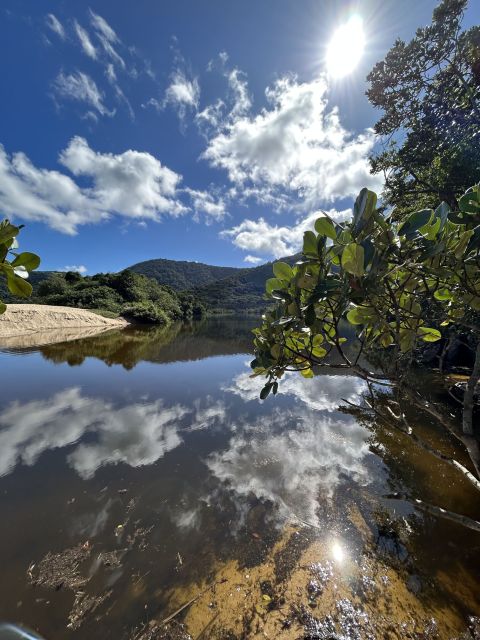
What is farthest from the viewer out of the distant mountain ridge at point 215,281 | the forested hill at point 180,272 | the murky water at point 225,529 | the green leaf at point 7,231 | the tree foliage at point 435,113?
the forested hill at point 180,272

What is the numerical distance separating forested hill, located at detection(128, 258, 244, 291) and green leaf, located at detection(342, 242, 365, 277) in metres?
151

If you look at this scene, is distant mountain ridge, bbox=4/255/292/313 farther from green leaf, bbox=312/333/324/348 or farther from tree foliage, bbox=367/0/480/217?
green leaf, bbox=312/333/324/348

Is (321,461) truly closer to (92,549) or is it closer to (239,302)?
(92,549)

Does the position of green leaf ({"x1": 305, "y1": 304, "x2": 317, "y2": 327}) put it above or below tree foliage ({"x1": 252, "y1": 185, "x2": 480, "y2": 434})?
below

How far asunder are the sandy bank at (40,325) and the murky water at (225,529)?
39.0 ft

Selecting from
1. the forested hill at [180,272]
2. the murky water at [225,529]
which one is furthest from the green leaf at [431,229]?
the forested hill at [180,272]

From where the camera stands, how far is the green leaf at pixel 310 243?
127 centimetres

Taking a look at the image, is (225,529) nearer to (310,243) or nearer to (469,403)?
(469,403)

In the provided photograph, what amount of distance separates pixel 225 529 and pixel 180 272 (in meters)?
179

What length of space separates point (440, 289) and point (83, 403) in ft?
27.0

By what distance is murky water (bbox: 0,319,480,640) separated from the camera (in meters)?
2.38

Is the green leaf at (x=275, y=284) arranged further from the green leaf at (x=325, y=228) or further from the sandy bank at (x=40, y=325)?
the sandy bank at (x=40, y=325)

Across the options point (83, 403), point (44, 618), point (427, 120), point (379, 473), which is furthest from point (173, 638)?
point (427, 120)

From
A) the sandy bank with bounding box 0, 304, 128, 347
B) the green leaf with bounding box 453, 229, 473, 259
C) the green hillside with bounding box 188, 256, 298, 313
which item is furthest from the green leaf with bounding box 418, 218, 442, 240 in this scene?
the green hillside with bounding box 188, 256, 298, 313
